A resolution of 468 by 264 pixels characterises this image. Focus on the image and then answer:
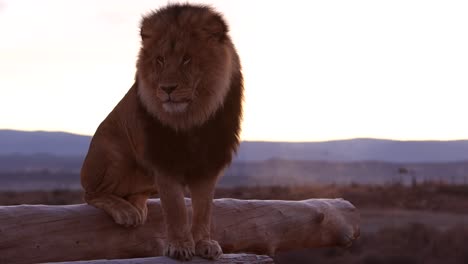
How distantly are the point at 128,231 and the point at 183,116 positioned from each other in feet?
4.30

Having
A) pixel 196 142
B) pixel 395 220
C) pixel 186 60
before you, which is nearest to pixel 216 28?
pixel 186 60

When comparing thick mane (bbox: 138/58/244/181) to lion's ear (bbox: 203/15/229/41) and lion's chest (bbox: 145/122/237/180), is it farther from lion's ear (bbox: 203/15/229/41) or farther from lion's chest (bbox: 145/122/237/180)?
lion's ear (bbox: 203/15/229/41)

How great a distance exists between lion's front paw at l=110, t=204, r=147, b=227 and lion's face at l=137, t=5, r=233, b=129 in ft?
3.30

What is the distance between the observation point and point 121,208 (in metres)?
5.36

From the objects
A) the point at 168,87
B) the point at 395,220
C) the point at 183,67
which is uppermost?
the point at 183,67

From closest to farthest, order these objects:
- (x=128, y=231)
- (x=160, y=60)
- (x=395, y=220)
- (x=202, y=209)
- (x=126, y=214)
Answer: (x=160, y=60)
(x=202, y=209)
(x=126, y=214)
(x=128, y=231)
(x=395, y=220)

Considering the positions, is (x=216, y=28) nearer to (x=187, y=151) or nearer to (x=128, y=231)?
(x=187, y=151)

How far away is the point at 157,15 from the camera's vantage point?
467 cm

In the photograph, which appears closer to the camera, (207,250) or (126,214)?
(207,250)

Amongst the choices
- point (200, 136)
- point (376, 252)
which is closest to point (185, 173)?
point (200, 136)

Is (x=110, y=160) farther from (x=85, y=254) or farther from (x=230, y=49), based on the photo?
(x=230, y=49)

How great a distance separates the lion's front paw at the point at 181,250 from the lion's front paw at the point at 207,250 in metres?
0.08

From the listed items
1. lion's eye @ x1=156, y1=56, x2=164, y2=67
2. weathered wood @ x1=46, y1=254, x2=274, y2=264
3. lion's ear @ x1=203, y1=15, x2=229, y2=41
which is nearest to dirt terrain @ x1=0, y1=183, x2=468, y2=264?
weathered wood @ x1=46, y1=254, x2=274, y2=264

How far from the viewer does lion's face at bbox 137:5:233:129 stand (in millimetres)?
4383
